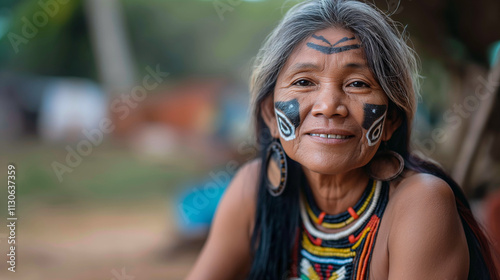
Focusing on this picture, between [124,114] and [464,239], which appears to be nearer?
[464,239]

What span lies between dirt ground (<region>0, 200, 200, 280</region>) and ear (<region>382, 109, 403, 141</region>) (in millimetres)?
3810

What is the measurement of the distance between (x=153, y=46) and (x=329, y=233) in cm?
1347

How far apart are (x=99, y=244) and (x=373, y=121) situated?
19.5 feet

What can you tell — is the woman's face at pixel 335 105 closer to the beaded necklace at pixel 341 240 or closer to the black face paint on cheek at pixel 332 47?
the black face paint on cheek at pixel 332 47

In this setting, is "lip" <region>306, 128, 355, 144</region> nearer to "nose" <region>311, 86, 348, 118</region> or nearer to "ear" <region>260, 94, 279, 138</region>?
"nose" <region>311, 86, 348, 118</region>

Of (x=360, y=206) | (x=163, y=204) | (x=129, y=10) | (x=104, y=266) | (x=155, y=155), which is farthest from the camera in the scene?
(x=129, y=10)

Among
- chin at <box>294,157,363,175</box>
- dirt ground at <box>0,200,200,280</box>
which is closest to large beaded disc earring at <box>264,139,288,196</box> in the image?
A: chin at <box>294,157,363,175</box>

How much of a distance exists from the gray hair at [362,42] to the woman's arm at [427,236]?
377mm

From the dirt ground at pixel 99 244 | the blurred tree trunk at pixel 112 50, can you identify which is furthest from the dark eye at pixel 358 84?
the blurred tree trunk at pixel 112 50

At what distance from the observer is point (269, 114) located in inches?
90.6

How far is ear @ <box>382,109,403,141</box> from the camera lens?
83.1 inches

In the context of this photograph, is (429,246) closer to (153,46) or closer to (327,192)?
(327,192)

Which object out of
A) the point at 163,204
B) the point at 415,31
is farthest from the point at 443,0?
the point at 163,204

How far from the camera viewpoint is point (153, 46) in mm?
14898
